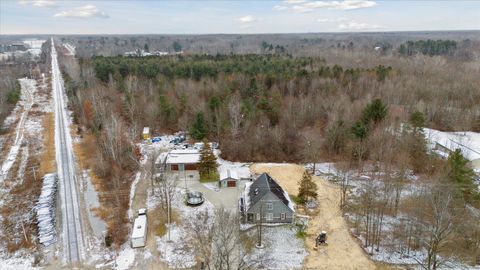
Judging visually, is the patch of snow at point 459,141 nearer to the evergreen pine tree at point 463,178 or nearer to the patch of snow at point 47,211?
the evergreen pine tree at point 463,178

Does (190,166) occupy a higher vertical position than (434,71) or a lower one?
lower

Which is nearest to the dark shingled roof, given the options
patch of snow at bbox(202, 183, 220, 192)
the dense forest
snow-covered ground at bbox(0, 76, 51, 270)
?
patch of snow at bbox(202, 183, 220, 192)

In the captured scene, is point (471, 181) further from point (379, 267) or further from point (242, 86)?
point (242, 86)

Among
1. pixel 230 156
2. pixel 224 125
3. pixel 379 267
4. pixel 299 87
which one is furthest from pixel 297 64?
pixel 379 267

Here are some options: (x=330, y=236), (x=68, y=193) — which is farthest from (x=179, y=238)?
(x=68, y=193)

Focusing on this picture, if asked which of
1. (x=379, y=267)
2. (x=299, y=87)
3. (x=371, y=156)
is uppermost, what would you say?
(x=299, y=87)

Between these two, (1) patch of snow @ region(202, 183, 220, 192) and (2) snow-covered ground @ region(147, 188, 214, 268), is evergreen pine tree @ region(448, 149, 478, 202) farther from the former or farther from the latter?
(1) patch of snow @ region(202, 183, 220, 192)

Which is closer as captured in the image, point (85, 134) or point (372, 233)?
point (372, 233)
